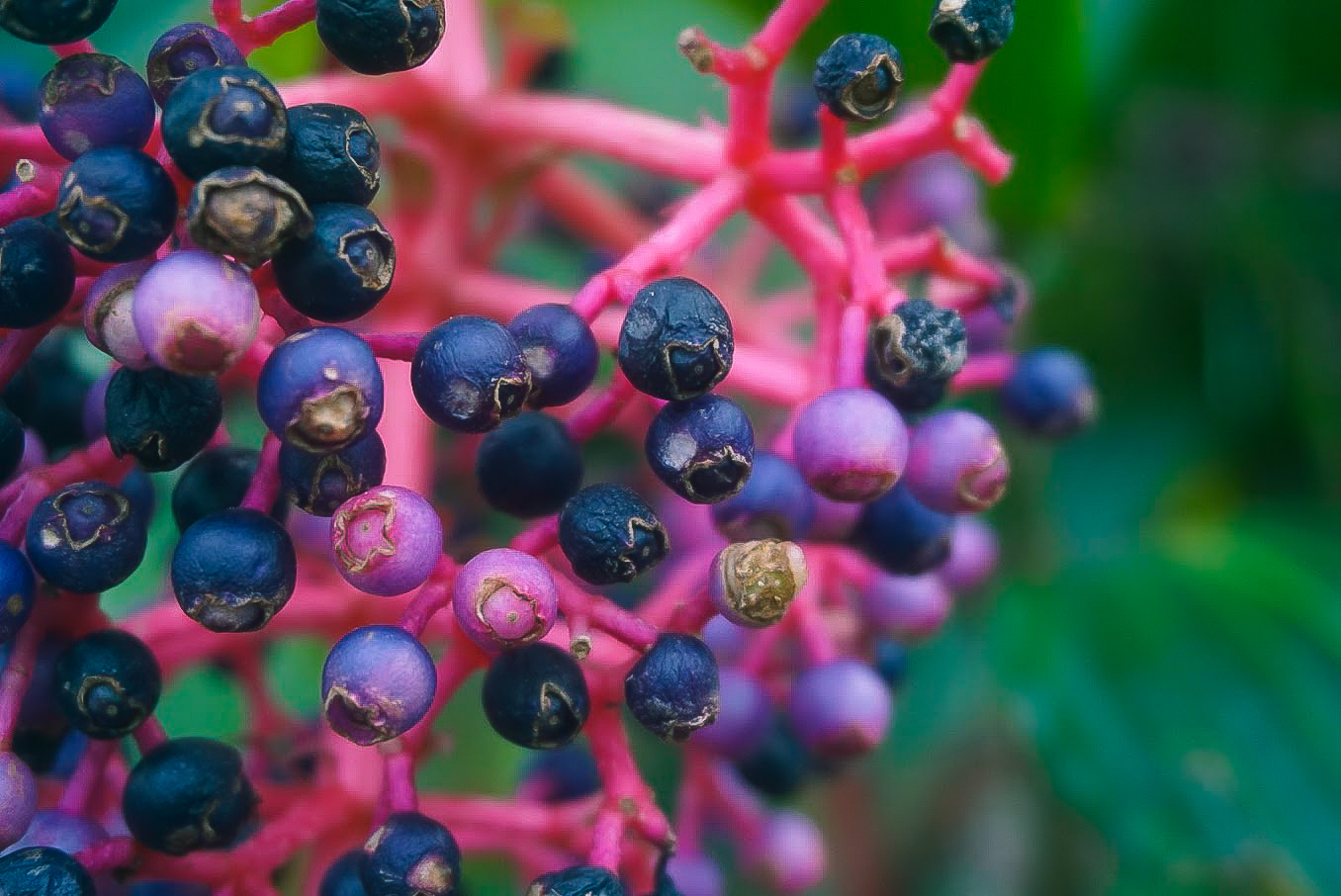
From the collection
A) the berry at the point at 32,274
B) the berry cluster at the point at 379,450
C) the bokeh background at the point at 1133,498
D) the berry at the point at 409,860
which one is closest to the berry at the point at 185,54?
the berry cluster at the point at 379,450

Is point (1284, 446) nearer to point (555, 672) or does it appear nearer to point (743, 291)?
point (743, 291)

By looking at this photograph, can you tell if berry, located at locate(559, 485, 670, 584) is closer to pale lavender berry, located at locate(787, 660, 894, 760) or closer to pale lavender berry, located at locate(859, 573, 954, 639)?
pale lavender berry, located at locate(787, 660, 894, 760)

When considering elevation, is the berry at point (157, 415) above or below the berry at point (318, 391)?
below

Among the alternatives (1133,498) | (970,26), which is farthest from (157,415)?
(1133,498)

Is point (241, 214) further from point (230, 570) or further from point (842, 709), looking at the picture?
point (842, 709)

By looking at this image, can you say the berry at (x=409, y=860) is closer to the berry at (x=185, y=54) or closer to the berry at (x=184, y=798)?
the berry at (x=184, y=798)
